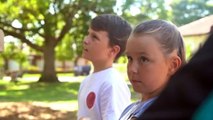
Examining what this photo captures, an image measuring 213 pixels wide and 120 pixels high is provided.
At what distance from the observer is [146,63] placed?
1.07m

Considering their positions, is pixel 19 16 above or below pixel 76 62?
below

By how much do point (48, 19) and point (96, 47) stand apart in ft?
45.0

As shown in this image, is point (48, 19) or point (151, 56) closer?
point (151, 56)

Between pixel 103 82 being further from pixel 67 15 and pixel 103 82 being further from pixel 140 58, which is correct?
pixel 67 15

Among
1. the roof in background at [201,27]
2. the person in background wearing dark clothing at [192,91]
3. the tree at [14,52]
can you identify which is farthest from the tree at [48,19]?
the person in background wearing dark clothing at [192,91]

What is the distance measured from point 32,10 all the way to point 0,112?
8070 millimetres

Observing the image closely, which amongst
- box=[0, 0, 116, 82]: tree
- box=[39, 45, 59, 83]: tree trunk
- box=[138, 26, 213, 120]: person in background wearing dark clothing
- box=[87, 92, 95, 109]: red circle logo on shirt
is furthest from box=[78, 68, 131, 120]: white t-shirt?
box=[39, 45, 59, 83]: tree trunk

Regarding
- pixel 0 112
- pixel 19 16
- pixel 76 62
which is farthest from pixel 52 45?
pixel 76 62

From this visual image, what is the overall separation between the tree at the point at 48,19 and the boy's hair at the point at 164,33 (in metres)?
13.0

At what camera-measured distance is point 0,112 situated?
8.02 metres

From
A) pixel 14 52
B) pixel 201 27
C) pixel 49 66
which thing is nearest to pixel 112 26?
pixel 201 27

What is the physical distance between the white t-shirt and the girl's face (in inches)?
19.0

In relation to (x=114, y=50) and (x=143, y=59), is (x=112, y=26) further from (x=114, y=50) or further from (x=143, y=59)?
(x=143, y=59)

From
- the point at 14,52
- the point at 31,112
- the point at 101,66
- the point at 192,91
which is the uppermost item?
the point at 14,52
